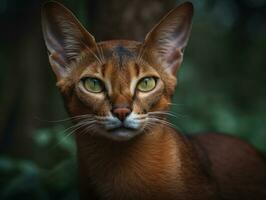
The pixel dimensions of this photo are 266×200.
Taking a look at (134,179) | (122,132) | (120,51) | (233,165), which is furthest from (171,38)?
(233,165)

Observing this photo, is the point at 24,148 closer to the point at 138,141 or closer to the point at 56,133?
the point at 56,133

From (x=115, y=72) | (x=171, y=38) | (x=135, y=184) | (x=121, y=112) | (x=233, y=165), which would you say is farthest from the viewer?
(x=233, y=165)

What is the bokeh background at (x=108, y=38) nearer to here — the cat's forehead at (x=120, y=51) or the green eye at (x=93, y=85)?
the cat's forehead at (x=120, y=51)

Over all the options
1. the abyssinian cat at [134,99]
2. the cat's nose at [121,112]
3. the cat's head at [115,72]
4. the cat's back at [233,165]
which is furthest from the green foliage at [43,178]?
the cat's nose at [121,112]

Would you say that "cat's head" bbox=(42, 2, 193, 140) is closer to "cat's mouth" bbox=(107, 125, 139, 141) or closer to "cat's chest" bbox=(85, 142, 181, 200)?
"cat's mouth" bbox=(107, 125, 139, 141)

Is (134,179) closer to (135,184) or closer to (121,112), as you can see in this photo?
(135,184)

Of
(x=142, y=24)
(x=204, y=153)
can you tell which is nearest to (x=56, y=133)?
(x=142, y=24)

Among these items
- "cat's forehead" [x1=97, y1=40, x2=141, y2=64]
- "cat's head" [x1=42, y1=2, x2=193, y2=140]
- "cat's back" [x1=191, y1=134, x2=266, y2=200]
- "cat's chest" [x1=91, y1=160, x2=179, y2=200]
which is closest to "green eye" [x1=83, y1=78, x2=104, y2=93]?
"cat's head" [x1=42, y1=2, x2=193, y2=140]
